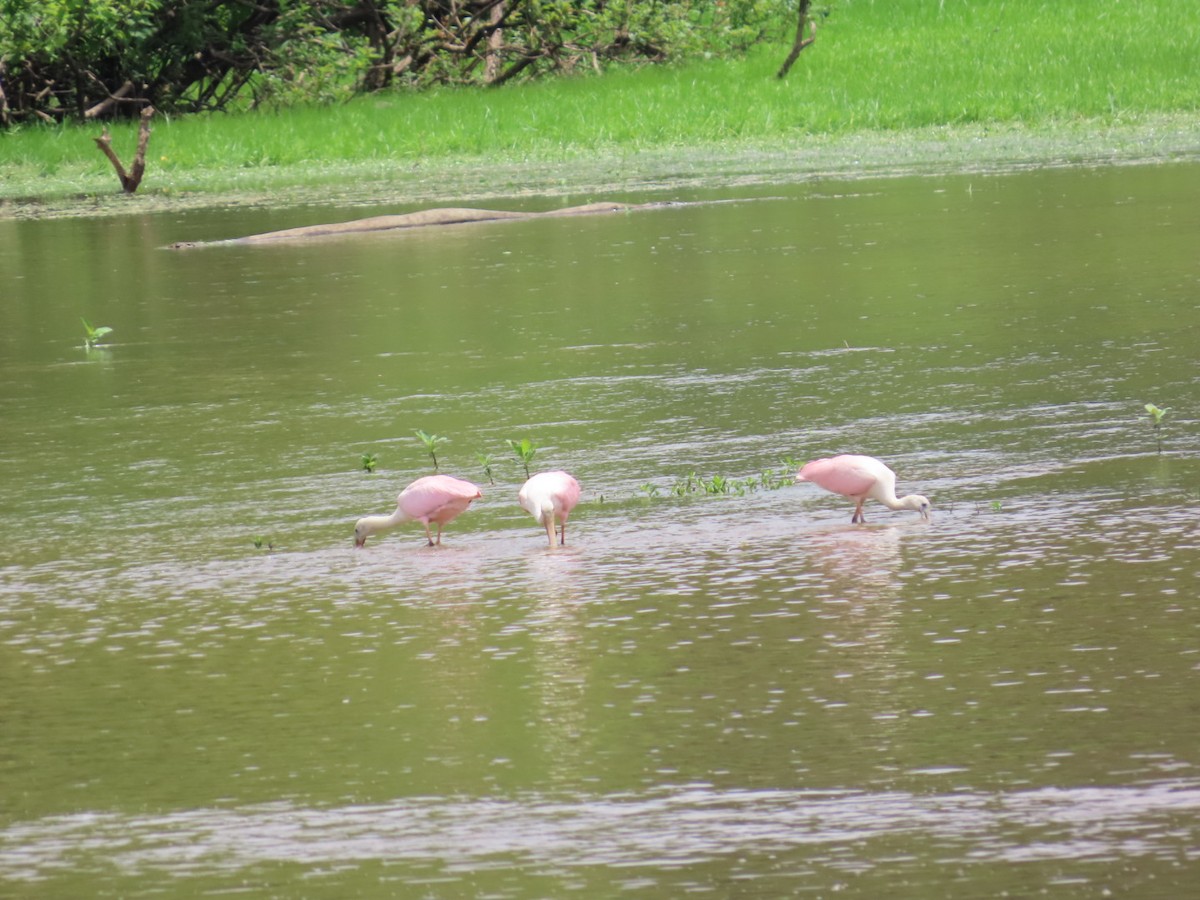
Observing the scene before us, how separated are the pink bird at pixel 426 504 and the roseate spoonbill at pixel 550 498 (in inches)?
6.9

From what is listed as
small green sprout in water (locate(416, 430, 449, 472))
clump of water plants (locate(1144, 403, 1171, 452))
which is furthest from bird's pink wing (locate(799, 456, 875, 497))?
small green sprout in water (locate(416, 430, 449, 472))

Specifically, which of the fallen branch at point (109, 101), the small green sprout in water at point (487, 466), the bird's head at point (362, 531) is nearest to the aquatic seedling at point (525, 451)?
the small green sprout in water at point (487, 466)

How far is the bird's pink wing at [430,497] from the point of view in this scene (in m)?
5.20

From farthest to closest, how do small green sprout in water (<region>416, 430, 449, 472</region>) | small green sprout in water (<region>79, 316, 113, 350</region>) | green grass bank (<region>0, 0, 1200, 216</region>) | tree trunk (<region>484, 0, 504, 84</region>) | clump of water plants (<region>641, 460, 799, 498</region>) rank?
tree trunk (<region>484, 0, 504, 84</region>), green grass bank (<region>0, 0, 1200, 216</region>), small green sprout in water (<region>79, 316, 113, 350</region>), small green sprout in water (<region>416, 430, 449, 472</region>), clump of water plants (<region>641, 460, 799, 498</region>)

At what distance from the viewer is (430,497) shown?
17.1 ft

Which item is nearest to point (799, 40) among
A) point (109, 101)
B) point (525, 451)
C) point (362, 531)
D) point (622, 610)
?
point (109, 101)

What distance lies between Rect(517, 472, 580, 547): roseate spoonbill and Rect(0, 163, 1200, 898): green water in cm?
10

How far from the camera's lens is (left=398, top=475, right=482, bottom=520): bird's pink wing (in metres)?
5.20

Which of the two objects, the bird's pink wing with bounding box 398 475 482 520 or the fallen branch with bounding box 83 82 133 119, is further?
the fallen branch with bounding box 83 82 133 119

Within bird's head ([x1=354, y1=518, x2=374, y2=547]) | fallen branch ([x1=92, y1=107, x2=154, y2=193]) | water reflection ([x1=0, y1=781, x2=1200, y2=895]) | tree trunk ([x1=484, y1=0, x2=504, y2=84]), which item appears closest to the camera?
water reflection ([x1=0, y1=781, x2=1200, y2=895])

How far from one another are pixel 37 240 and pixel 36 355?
658cm

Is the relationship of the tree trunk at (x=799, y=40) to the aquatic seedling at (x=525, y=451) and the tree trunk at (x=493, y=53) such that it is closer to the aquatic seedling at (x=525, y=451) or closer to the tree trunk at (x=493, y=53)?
the tree trunk at (x=493, y=53)

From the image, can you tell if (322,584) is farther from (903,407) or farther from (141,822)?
(903,407)

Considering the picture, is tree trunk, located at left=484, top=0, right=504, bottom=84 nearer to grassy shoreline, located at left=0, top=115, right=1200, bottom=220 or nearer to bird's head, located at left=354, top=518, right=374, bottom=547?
grassy shoreline, located at left=0, top=115, right=1200, bottom=220
